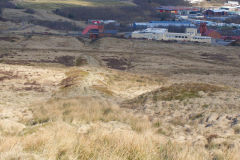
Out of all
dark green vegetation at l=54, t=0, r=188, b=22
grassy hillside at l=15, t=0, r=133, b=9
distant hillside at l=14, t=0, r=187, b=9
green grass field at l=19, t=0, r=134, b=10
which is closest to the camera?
dark green vegetation at l=54, t=0, r=188, b=22

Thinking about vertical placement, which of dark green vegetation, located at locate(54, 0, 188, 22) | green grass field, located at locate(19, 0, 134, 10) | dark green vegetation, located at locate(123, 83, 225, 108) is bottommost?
dark green vegetation, located at locate(123, 83, 225, 108)

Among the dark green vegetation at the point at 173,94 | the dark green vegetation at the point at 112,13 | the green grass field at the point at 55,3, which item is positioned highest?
the green grass field at the point at 55,3

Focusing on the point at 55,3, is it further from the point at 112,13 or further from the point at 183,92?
the point at 183,92

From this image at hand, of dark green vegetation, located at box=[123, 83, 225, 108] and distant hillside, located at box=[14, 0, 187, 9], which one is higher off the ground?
distant hillside, located at box=[14, 0, 187, 9]

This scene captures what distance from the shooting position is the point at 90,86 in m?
32.4

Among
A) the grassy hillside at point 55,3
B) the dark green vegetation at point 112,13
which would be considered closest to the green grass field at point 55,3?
the grassy hillside at point 55,3

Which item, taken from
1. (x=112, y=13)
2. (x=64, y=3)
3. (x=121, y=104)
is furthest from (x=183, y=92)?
(x=64, y=3)

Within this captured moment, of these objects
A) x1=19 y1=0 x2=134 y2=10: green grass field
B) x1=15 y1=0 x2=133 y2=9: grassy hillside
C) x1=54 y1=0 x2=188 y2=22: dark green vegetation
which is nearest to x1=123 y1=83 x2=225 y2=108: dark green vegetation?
x1=54 y1=0 x2=188 y2=22: dark green vegetation

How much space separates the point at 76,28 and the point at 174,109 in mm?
106262

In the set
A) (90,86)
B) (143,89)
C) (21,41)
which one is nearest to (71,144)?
(90,86)

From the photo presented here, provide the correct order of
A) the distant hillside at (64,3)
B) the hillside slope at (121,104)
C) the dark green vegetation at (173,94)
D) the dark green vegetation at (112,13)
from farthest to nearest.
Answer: the distant hillside at (64,3)
the dark green vegetation at (112,13)
the dark green vegetation at (173,94)
the hillside slope at (121,104)

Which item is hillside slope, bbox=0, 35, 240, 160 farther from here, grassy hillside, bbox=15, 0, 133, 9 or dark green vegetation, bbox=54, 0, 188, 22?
grassy hillside, bbox=15, 0, 133, 9

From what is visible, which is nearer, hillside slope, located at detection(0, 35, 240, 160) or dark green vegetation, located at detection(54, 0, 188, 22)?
hillside slope, located at detection(0, 35, 240, 160)

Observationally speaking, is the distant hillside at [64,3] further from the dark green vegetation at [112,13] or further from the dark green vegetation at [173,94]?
the dark green vegetation at [173,94]
